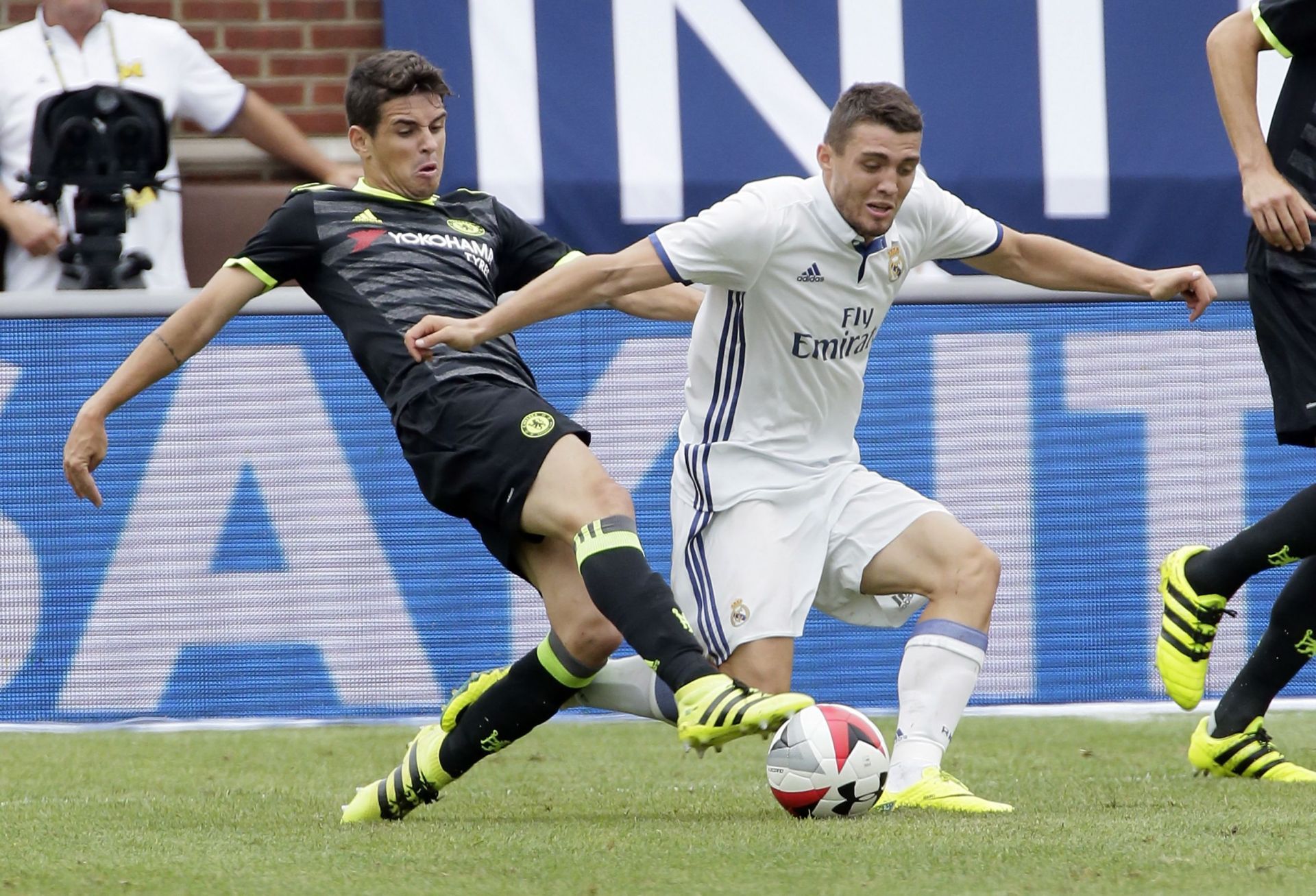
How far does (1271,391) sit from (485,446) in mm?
1933

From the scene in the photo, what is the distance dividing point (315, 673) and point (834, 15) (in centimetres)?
345

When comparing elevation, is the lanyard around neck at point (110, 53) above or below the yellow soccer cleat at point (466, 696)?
above

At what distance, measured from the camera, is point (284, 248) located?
4.62 metres

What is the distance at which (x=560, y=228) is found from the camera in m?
7.67

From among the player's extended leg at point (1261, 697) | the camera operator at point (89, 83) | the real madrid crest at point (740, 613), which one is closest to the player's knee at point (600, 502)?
the real madrid crest at point (740, 613)

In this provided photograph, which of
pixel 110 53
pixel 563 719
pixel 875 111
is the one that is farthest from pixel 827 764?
pixel 110 53

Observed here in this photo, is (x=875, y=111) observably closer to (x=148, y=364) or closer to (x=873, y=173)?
(x=873, y=173)

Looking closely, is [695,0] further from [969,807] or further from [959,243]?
[969,807]

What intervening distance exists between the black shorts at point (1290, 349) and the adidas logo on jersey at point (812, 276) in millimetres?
1121

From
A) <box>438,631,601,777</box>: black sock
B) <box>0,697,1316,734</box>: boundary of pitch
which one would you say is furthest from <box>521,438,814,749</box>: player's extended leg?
<box>0,697,1316,734</box>: boundary of pitch

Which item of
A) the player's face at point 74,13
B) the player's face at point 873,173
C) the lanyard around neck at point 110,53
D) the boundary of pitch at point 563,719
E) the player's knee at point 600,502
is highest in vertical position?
the player's face at point 74,13

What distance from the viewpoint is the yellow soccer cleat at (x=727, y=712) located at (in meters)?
3.69

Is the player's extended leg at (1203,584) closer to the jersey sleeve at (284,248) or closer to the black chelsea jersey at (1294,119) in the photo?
the black chelsea jersey at (1294,119)

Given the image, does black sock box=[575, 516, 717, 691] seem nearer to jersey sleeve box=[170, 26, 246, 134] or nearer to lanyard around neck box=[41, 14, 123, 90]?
lanyard around neck box=[41, 14, 123, 90]
